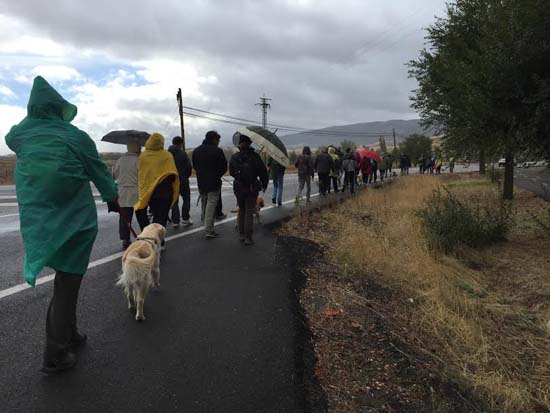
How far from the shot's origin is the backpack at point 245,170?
7711mm

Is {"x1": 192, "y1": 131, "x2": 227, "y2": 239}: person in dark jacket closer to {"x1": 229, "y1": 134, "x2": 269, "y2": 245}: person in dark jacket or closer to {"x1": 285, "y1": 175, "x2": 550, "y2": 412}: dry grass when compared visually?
{"x1": 229, "y1": 134, "x2": 269, "y2": 245}: person in dark jacket

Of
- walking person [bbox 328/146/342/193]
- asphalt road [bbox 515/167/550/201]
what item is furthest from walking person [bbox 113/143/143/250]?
walking person [bbox 328/146/342/193]

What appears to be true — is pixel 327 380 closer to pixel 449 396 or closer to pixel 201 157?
pixel 449 396

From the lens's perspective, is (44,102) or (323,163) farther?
(323,163)

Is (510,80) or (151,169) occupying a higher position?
(510,80)

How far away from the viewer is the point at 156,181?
6.76m

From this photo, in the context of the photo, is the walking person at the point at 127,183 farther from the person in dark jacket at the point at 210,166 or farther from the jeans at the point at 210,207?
the jeans at the point at 210,207

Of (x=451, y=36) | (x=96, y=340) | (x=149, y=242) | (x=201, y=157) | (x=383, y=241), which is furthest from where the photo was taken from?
(x=451, y=36)

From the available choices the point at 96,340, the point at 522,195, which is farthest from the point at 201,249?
the point at 522,195

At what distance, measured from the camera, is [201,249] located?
7316 millimetres

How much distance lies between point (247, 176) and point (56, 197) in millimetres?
4773

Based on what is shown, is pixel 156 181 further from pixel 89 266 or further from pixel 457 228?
pixel 457 228

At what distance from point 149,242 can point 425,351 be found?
2.95m

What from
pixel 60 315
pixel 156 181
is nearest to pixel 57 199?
pixel 60 315
